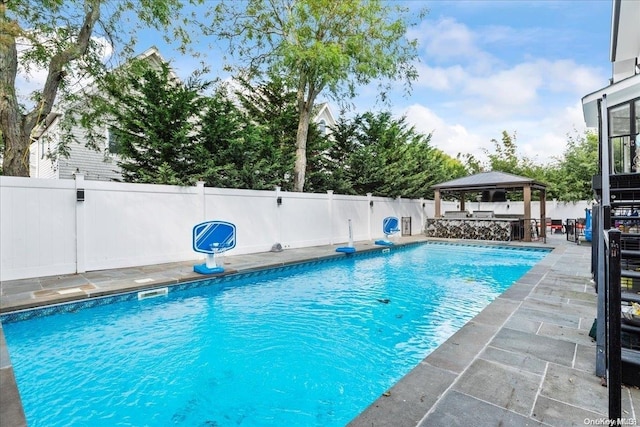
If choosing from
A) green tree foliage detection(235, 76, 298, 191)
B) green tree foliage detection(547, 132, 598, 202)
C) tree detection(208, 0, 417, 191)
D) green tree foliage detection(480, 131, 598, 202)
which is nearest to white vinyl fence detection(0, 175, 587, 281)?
tree detection(208, 0, 417, 191)

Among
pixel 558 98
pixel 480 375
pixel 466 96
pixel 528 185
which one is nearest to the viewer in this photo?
pixel 480 375

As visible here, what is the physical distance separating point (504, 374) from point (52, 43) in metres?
10.3

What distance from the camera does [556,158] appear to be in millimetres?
24844

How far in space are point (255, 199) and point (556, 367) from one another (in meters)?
8.22

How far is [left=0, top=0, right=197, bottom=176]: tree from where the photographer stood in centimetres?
659

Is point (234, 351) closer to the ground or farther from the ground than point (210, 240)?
closer to the ground

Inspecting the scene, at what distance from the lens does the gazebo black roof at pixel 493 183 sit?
43.5ft

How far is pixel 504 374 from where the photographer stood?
8.40 feet

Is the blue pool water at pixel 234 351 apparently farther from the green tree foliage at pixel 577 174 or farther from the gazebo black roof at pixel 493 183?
the green tree foliage at pixel 577 174

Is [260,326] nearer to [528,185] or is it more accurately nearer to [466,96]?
[528,185]

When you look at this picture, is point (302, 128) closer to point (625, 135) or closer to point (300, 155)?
point (300, 155)

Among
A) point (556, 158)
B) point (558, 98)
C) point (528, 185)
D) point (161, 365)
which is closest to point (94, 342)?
point (161, 365)

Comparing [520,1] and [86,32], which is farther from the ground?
[520,1]

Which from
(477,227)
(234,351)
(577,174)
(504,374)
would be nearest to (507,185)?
(477,227)
